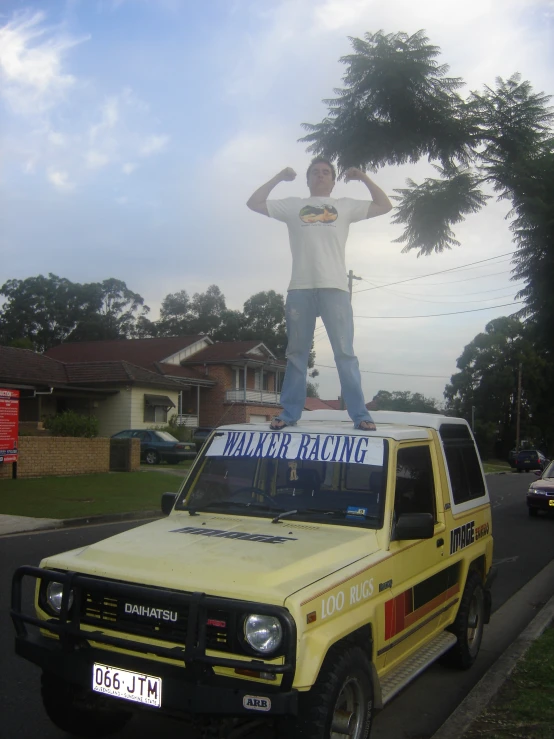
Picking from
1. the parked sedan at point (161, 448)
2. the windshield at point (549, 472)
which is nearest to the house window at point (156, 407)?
the parked sedan at point (161, 448)

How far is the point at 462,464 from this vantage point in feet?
19.3

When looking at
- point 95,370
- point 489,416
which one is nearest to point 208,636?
point 95,370

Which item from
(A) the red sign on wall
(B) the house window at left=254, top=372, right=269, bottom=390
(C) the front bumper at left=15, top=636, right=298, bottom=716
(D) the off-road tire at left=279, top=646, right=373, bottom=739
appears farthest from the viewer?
(B) the house window at left=254, top=372, right=269, bottom=390

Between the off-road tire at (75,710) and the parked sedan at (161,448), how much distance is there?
2577 centimetres

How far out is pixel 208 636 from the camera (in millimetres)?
3311

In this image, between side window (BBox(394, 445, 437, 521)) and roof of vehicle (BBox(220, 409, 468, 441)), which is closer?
side window (BBox(394, 445, 437, 521))

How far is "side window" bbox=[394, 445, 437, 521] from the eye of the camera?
4562 millimetres

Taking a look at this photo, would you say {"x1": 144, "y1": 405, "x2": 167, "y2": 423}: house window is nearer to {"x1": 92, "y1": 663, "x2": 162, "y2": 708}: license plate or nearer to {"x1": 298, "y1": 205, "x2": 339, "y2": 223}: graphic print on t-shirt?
{"x1": 298, "y1": 205, "x2": 339, "y2": 223}: graphic print on t-shirt

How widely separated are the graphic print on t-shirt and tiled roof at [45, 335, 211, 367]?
39.4m

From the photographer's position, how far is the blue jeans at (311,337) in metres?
5.63

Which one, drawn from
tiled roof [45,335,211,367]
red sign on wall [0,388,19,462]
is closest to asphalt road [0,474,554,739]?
red sign on wall [0,388,19,462]

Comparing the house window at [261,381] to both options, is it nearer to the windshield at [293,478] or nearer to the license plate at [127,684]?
the windshield at [293,478]

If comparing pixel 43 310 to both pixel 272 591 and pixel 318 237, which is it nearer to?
pixel 318 237

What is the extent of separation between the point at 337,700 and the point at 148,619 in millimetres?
952
